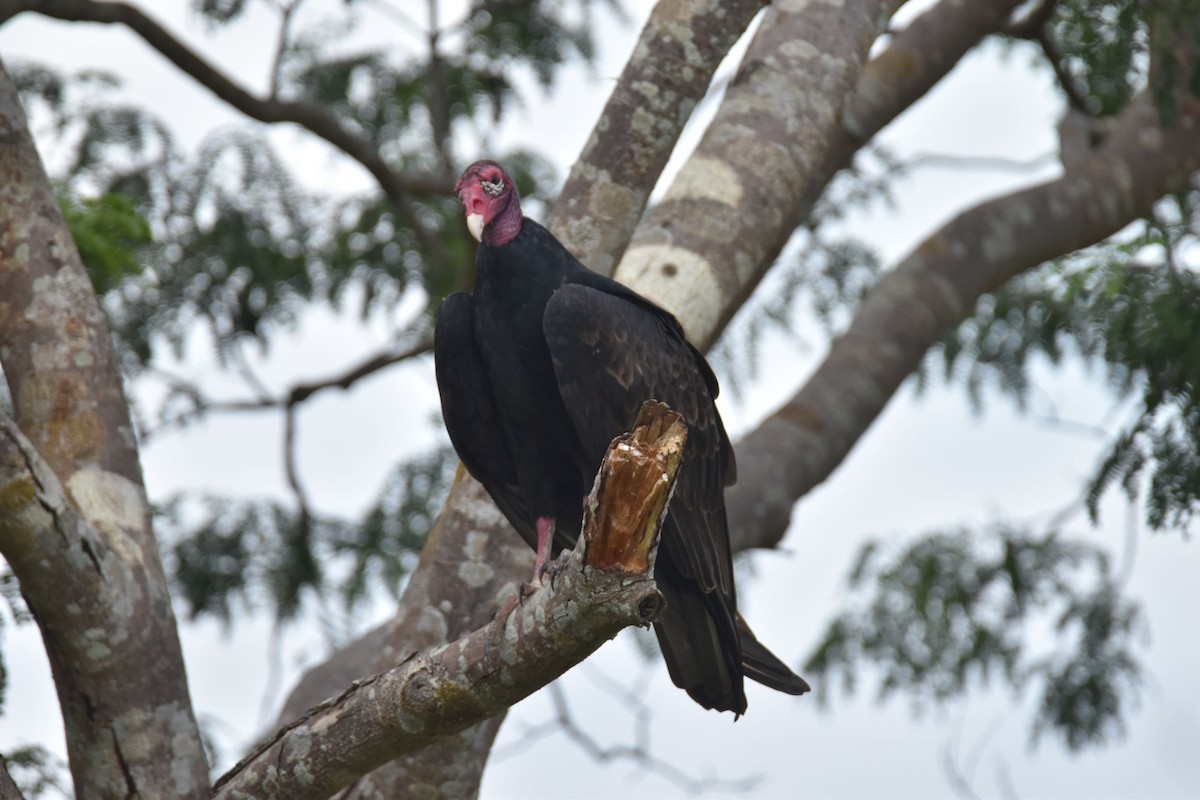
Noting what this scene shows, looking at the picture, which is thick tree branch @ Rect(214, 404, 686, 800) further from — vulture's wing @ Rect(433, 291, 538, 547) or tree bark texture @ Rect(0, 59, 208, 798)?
vulture's wing @ Rect(433, 291, 538, 547)

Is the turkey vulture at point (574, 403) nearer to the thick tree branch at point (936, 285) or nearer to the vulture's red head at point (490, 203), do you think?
the vulture's red head at point (490, 203)

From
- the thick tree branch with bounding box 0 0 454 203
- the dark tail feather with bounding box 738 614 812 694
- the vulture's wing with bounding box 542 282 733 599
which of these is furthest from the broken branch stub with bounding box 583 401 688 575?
the thick tree branch with bounding box 0 0 454 203

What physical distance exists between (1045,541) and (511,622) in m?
4.71

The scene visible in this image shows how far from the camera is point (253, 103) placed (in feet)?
20.3

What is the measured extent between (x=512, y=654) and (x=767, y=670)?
111 cm

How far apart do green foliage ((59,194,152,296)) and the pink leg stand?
1754mm

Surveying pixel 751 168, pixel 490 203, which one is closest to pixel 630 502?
pixel 490 203

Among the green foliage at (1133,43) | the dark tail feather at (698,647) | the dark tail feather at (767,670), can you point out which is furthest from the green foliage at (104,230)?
the green foliage at (1133,43)

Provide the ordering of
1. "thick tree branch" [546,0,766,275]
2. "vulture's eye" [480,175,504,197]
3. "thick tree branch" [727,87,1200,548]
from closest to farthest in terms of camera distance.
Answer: "vulture's eye" [480,175,504,197], "thick tree branch" [546,0,766,275], "thick tree branch" [727,87,1200,548]

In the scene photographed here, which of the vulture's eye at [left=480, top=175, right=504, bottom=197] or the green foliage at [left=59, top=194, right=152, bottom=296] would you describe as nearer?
the vulture's eye at [left=480, top=175, right=504, bottom=197]

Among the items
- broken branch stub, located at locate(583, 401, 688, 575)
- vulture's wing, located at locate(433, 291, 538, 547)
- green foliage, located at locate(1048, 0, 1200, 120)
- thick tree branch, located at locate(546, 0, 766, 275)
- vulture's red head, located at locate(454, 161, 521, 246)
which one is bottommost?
broken branch stub, located at locate(583, 401, 688, 575)

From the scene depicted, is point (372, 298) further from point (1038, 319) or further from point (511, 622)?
point (511, 622)

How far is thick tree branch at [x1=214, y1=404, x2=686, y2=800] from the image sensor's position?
8.18 ft

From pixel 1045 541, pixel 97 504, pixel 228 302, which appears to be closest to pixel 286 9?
pixel 228 302
